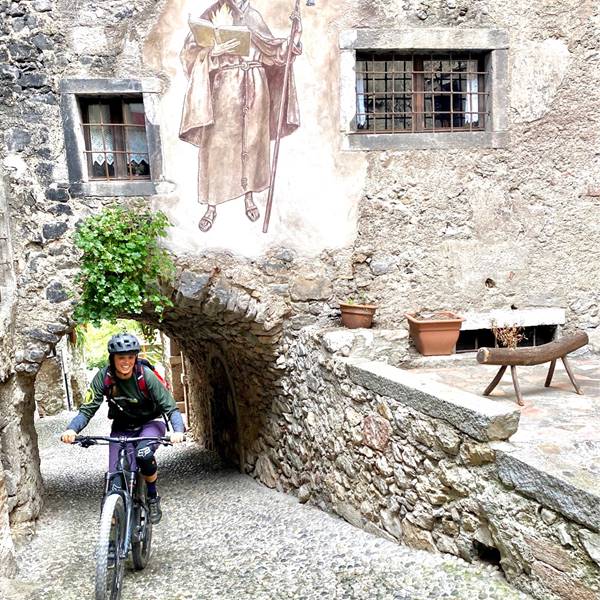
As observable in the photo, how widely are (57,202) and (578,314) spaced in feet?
16.9

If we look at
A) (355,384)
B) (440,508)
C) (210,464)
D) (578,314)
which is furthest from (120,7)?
(210,464)

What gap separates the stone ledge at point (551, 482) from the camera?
2711 mm

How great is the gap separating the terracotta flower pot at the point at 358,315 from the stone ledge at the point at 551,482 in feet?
8.35

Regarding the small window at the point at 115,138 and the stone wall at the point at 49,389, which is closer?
the small window at the point at 115,138

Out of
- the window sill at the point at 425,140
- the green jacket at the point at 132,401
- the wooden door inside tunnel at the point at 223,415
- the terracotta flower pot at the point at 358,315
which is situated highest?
the window sill at the point at 425,140

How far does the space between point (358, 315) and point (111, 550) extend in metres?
3.14

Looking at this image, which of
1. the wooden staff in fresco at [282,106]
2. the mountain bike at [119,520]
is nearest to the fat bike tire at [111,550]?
the mountain bike at [119,520]

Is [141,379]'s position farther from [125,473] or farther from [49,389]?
[49,389]

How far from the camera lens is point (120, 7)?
17.3 ft

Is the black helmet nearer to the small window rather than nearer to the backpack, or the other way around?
the backpack

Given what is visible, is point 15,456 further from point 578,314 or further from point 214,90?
point 578,314

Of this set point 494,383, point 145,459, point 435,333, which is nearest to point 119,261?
point 145,459

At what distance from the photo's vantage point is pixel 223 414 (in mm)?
8594

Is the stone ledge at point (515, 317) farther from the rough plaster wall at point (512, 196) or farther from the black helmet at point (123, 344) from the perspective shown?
the black helmet at point (123, 344)
